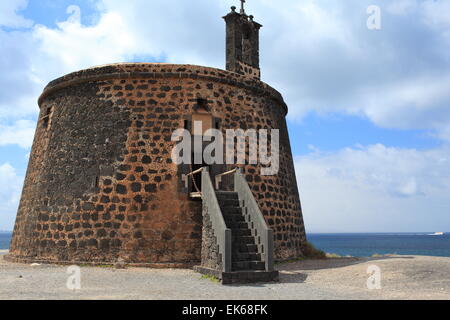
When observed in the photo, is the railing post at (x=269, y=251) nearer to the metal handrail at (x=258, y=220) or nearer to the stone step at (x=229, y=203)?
the metal handrail at (x=258, y=220)

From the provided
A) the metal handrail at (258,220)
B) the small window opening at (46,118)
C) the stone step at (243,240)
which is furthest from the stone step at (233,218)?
the small window opening at (46,118)

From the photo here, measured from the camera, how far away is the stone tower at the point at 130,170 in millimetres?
11383

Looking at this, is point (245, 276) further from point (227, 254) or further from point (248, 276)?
point (227, 254)

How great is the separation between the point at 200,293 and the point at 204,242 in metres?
3.01

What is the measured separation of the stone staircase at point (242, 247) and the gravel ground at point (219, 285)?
32 cm

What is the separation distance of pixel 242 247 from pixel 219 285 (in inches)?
50.7

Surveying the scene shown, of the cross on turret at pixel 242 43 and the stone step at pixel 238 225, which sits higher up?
the cross on turret at pixel 242 43

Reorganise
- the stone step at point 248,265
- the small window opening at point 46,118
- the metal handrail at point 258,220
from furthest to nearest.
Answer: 1. the small window opening at point 46,118
2. the metal handrail at point 258,220
3. the stone step at point 248,265

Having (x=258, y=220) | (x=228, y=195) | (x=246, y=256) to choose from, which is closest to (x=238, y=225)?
(x=258, y=220)

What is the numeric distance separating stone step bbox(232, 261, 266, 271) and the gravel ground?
1.73 ft

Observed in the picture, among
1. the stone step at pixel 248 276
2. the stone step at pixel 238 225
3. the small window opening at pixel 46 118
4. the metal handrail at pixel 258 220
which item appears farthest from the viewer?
the small window opening at pixel 46 118

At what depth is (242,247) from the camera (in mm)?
9359

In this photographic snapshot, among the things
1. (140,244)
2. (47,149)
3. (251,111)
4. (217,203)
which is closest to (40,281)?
(140,244)

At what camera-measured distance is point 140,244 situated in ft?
36.8
